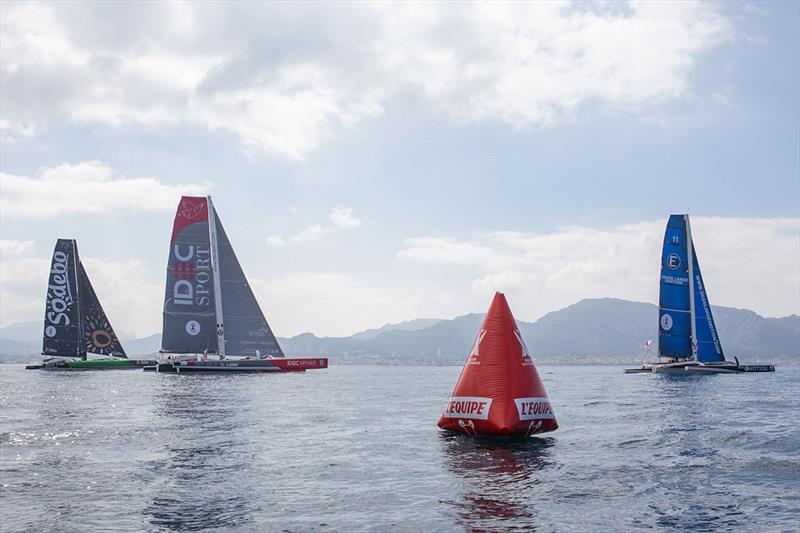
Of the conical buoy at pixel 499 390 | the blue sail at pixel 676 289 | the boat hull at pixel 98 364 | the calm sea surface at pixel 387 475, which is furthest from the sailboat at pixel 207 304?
the conical buoy at pixel 499 390

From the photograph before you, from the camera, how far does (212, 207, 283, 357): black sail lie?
8150 centimetres

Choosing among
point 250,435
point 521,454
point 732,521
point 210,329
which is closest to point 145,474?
point 250,435

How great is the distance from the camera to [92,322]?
101 meters

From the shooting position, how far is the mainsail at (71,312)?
3834 inches

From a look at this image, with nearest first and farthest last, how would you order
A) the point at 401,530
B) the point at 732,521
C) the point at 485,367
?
1. the point at 401,530
2. the point at 732,521
3. the point at 485,367

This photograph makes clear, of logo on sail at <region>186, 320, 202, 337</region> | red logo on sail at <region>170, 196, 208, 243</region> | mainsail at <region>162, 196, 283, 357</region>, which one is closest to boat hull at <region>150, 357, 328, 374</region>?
mainsail at <region>162, 196, 283, 357</region>

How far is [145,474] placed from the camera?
54.5 ft

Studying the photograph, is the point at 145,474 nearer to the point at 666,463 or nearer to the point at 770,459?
the point at 666,463

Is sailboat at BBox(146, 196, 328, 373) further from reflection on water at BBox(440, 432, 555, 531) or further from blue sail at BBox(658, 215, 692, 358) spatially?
reflection on water at BBox(440, 432, 555, 531)

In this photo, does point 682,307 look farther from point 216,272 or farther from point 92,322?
point 92,322

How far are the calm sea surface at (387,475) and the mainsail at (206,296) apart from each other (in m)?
50.8

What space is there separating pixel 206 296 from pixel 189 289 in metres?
2.19

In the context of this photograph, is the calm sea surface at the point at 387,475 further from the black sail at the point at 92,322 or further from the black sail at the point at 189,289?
the black sail at the point at 92,322

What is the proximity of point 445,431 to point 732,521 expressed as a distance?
13.6 metres
